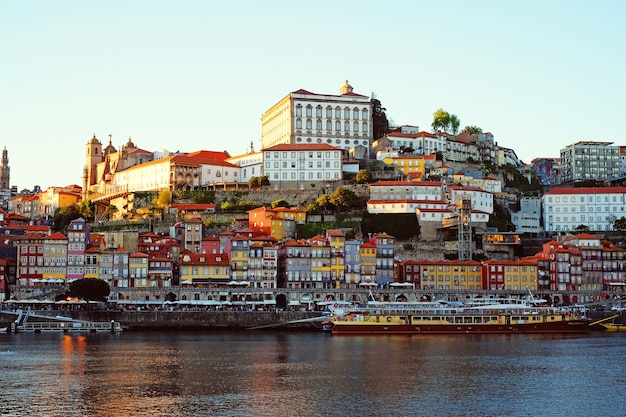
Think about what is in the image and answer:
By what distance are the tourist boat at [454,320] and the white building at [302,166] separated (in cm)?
2611

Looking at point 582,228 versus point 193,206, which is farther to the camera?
point 582,228

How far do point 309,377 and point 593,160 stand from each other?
3153 inches

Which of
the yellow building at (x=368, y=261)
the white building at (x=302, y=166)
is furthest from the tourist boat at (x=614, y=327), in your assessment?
the white building at (x=302, y=166)

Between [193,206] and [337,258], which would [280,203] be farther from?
[337,258]

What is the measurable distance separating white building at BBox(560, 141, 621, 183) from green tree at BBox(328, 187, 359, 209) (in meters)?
39.5

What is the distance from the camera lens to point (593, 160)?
352 ft

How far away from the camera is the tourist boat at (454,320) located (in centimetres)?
5547

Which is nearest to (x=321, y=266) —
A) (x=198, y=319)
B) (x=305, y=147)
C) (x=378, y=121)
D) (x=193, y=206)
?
(x=198, y=319)

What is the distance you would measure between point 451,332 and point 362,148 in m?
35.8

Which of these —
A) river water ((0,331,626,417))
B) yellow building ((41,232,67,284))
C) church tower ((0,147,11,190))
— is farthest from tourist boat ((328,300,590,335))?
church tower ((0,147,11,190))

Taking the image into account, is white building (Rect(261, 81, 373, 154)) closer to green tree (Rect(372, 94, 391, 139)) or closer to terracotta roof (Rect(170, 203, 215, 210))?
green tree (Rect(372, 94, 391, 139))

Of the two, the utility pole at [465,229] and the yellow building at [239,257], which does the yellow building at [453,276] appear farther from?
the yellow building at [239,257]

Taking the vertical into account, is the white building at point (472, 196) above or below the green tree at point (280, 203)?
above

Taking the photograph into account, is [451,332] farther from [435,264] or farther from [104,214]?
[104,214]
